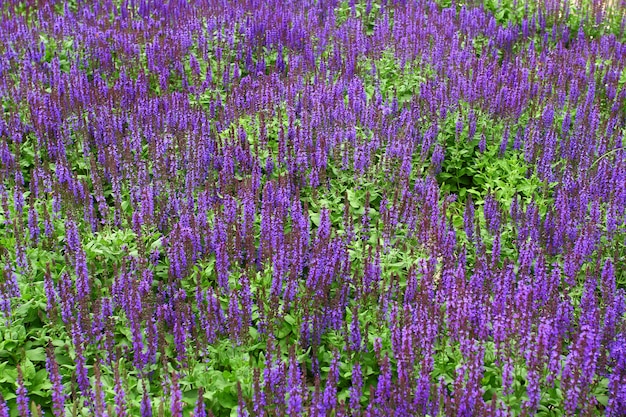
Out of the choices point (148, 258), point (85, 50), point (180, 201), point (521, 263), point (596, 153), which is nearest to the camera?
point (521, 263)

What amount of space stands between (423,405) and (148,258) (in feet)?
9.63

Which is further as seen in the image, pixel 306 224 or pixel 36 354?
pixel 306 224

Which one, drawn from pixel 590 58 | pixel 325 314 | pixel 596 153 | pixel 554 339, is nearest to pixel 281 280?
pixel 325 314

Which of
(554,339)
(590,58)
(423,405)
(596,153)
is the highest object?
(590,58)

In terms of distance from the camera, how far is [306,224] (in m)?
6.31

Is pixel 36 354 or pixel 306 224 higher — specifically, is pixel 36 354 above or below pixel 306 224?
below

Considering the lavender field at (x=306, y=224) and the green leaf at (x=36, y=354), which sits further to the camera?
the green leaf at (x=36, y=354)

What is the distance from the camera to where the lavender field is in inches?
187

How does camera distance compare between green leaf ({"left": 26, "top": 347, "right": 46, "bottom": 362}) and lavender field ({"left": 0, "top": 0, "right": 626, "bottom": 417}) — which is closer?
lavender field ({"left": 0, "top": 0, "right": 626, "bottom": 417})

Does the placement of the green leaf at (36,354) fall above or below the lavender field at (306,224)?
below

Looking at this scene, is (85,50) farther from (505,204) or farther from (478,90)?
(505,204)

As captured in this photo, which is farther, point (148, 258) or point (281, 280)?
point (148, 258)

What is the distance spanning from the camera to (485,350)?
486 centimetres

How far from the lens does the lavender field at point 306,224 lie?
187 inches
